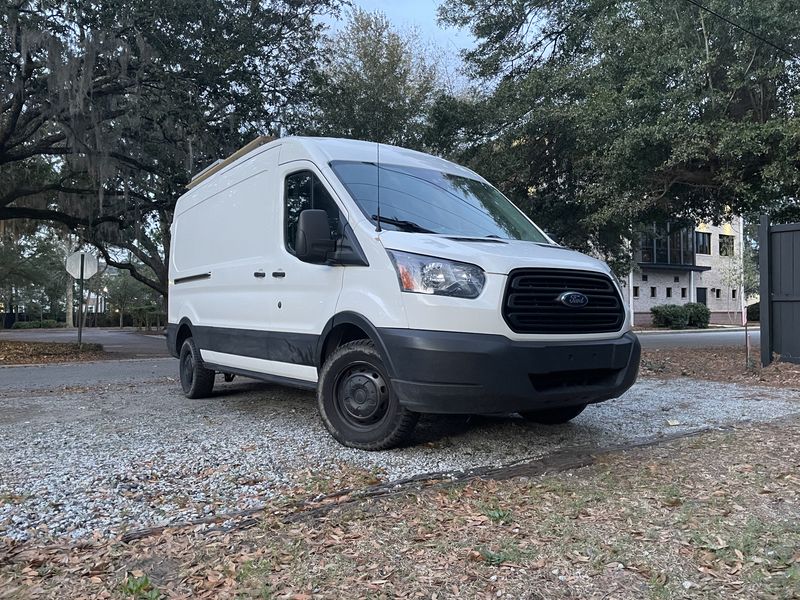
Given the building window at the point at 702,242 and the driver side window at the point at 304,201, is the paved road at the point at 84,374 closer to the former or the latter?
the driver side window at the point at 304,201

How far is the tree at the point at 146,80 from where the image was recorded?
1255cm

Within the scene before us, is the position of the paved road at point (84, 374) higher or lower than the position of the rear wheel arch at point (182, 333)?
lower

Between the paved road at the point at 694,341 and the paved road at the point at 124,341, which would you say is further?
the paved road at the point at 124,341

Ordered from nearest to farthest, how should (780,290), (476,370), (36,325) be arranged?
(476,370) < (780,290) < (36,325)

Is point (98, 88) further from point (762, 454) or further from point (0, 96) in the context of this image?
point (762, 454)

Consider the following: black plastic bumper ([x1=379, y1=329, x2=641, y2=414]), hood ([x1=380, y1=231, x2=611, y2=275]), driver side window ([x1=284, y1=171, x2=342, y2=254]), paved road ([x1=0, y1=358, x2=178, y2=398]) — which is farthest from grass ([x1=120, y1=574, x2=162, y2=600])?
paved road ([x1=0, y1=358, x2=178, y2=398])

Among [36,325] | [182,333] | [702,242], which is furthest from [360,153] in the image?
[36,325]

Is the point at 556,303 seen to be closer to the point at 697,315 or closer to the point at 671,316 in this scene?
the point at 671,316

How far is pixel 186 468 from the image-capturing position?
433cm

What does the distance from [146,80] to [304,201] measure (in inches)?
417

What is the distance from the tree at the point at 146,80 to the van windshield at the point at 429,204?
385 inches

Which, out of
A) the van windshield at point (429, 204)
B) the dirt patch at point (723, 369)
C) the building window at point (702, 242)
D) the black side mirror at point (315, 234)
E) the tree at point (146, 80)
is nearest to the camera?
the black side mirror at point (315, 234)

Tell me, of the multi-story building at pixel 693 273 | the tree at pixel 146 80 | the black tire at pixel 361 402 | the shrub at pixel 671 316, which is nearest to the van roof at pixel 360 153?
the black tire at pixel 361 402

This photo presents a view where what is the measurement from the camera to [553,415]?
5.50 metres
